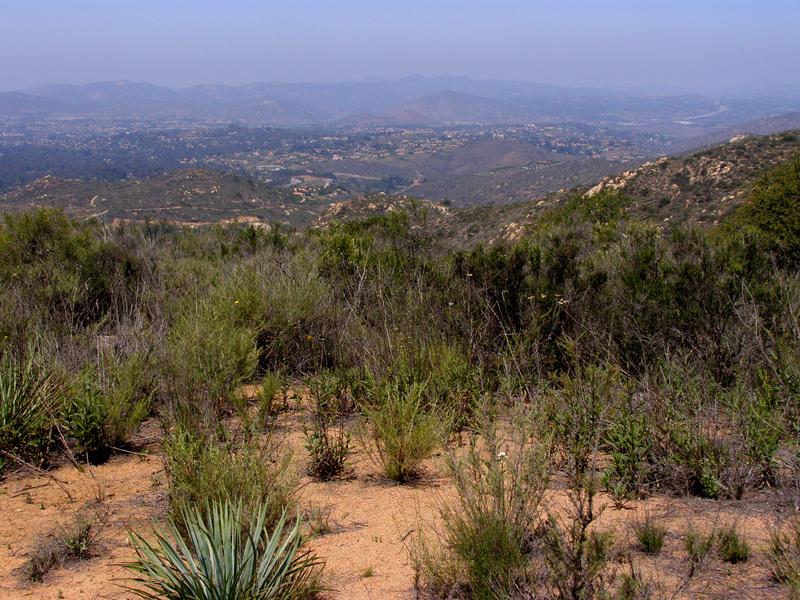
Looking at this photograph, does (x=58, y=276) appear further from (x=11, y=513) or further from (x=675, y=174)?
(x=675, y=174)

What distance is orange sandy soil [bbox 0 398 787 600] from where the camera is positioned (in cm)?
218

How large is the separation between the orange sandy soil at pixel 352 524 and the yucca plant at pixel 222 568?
0.15 metres

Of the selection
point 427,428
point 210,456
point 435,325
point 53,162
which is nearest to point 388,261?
point 435,325

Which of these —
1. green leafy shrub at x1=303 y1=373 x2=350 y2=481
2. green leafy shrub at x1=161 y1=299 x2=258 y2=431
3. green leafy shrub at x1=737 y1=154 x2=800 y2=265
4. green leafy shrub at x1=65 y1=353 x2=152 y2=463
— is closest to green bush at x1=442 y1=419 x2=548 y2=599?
green leafy shrub at x1=303 y1=373 x2=350 y2=481

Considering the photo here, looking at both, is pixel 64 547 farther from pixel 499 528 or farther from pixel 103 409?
pixel 499 528

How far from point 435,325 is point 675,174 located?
112ft

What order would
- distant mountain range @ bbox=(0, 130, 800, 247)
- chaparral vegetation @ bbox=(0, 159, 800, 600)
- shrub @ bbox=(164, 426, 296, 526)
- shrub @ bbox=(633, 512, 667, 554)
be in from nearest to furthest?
1. chaparral vegetation @ bbox=(0, 159, 800, 600)
2. shrub @ bbox=(633, 512, 667, 554)
3. shrub @ bbox=(164, 426, 296, 526)
4. distant mountain range @ bbox=(0, 130, 800, 247)

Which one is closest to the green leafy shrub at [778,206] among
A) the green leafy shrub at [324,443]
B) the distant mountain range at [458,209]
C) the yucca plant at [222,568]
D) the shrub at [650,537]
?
the distant mountain range at [458,209]

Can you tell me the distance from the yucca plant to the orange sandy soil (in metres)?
0.15

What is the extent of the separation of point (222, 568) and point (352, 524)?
881mm

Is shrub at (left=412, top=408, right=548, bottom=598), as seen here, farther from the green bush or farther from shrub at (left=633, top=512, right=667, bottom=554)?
shrub at (left=633, top=512, right=667, bottom=554)

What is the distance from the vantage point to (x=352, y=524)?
Answer: 279cm

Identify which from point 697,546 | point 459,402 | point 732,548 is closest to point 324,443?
point 459,402

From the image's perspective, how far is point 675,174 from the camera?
33.0m
